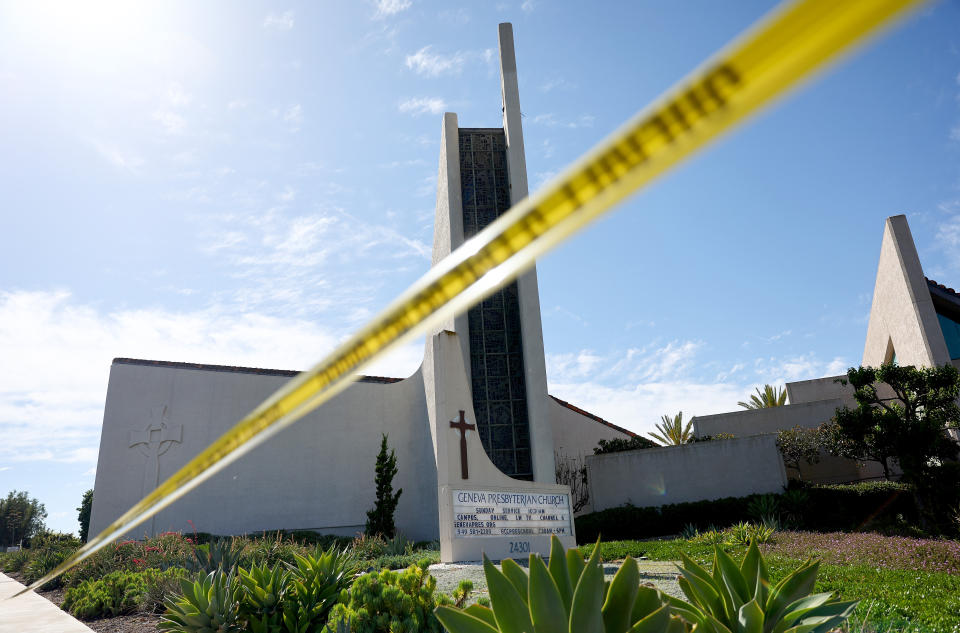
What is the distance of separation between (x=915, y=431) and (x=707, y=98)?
18.0 m

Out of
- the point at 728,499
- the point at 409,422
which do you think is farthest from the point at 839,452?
the point at 409,422

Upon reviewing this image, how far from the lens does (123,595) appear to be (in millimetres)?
9359

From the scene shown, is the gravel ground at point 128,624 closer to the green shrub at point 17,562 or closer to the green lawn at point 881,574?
the green lawn at point 881,574

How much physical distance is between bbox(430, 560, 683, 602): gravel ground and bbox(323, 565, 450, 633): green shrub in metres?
1.58

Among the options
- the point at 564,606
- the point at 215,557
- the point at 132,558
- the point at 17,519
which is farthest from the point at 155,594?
the point at 17,519

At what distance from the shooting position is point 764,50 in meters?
0.40

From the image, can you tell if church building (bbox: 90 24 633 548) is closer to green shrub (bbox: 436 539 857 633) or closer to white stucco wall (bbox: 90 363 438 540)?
white stucco wall (bbox: 90 363 438 540)

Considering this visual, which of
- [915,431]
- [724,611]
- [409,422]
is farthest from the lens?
[409,422]

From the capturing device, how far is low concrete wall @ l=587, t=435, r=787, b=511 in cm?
1953

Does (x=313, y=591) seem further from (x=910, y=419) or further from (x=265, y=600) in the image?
(x=910, y=419)

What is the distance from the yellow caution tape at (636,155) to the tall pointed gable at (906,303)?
21.2m

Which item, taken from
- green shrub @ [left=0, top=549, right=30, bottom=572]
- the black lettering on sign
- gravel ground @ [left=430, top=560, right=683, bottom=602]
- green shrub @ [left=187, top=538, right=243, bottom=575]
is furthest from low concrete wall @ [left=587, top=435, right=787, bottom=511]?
the black lettering on sign

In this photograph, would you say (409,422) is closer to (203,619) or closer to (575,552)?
(203,619)

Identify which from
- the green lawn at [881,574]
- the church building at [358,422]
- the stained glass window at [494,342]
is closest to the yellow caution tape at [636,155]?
the green lawn at [881,574]
